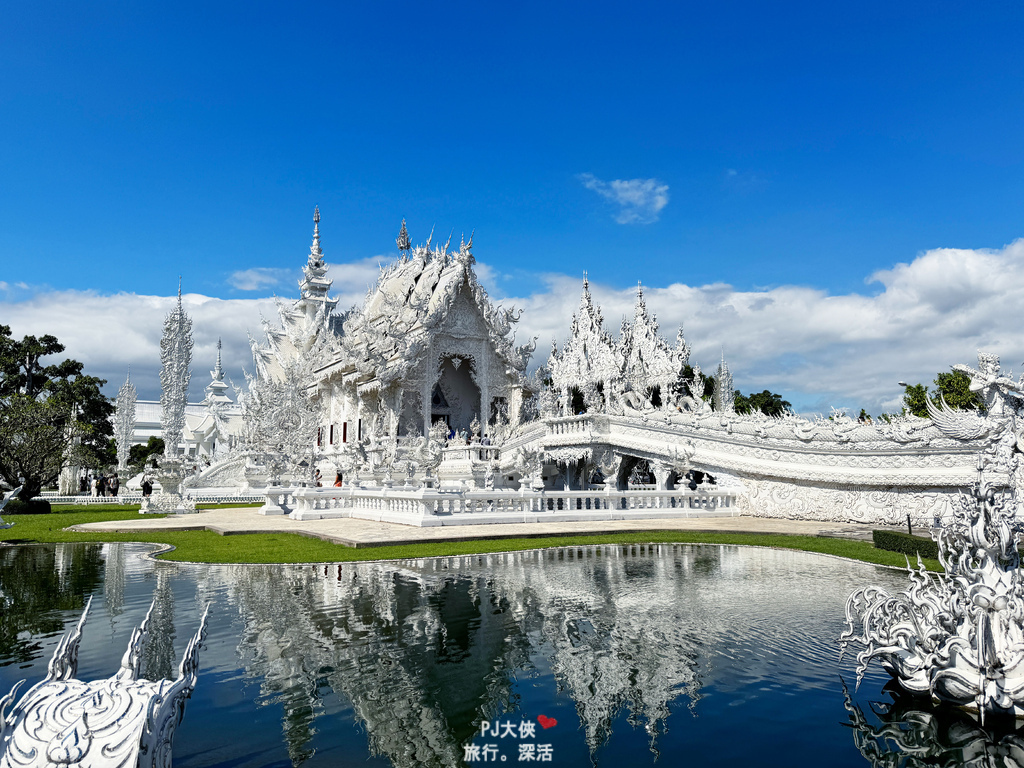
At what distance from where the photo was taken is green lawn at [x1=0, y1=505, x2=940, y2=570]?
11.4 m

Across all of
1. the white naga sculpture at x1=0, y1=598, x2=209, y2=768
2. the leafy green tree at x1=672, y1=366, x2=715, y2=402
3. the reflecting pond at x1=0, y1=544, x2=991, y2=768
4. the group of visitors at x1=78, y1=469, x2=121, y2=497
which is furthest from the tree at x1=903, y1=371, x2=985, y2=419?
the group of visitors at x1=78, y1=469, x2=121, y2=497

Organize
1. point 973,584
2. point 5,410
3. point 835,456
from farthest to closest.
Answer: point 5,410 → point 835,456 → point 973,584

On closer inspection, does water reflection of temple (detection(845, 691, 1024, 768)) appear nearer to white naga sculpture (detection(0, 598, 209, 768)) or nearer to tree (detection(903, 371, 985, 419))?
white naga sculpture (detection(0, 598, 209, 768))

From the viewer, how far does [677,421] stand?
22.4 metres

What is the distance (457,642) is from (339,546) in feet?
23.5

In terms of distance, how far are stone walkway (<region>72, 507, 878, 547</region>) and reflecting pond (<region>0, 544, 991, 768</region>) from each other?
3680mm

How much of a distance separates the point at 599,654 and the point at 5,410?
2665 cm

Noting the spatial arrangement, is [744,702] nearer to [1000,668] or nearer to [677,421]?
[1000,668]

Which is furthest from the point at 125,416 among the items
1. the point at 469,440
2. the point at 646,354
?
Answer: the point at 646,354

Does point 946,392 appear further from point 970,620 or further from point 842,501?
point 970,620

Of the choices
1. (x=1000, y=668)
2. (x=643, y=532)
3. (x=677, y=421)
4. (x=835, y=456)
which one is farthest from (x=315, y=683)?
(x=677, y=421)

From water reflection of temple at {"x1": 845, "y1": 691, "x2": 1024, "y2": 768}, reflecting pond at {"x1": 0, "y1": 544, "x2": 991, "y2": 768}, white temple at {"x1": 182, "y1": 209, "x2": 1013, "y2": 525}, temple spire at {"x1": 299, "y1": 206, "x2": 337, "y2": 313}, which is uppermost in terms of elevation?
temple spire at {"x1": 299, "y1": 206, "x2": 337, "y2": 313}

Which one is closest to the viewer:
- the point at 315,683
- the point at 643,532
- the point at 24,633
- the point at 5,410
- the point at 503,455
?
the point at 315,683

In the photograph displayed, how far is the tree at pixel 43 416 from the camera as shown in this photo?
77.9 ft
